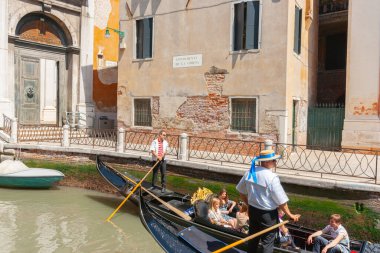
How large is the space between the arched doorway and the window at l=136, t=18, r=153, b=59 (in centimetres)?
377

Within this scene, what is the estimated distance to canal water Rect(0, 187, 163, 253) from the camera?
6.01 meters

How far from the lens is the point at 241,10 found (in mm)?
9602

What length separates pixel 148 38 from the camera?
11453 mm

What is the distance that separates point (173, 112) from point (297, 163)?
12.7ft

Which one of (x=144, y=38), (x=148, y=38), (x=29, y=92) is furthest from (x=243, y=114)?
(x=29, y=92)

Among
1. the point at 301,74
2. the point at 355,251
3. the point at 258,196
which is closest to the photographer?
the point at 258,196

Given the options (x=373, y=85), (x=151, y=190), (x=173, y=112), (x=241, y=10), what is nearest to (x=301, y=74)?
(x=373, y=85)

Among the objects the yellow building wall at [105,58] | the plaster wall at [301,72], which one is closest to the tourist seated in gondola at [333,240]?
the plaster wall at [301,72]

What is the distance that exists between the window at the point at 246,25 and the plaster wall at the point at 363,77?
283cm

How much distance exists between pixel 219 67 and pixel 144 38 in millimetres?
→ 2837

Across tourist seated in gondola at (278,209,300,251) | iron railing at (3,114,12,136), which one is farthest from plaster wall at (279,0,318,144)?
iron railing at (3,114,12,136)

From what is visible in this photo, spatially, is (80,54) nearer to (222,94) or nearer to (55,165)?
(55,165)

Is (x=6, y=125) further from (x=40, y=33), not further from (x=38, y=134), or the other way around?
(x=40, y=33)

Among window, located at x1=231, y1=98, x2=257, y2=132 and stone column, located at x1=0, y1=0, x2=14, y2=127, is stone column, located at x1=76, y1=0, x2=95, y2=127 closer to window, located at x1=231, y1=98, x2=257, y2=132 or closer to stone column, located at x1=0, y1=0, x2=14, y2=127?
stone column, located at x1=0, y1=0, x2=14, y2=127
